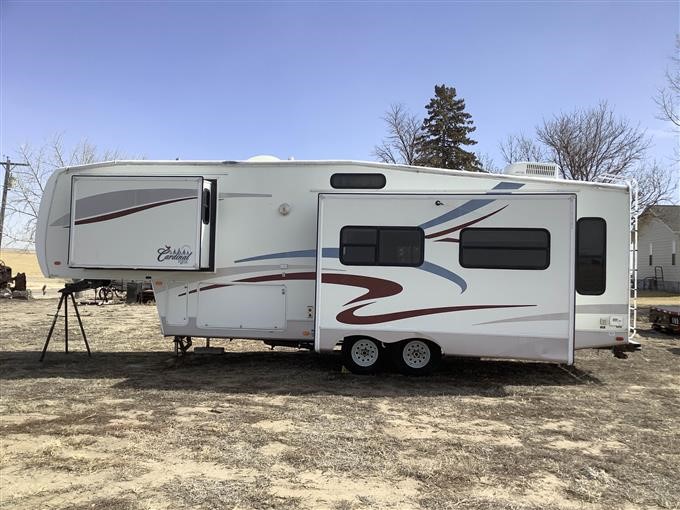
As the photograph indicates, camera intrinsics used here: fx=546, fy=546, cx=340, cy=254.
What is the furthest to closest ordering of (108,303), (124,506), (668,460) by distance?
(108,303) < (668,460) < (124,506)

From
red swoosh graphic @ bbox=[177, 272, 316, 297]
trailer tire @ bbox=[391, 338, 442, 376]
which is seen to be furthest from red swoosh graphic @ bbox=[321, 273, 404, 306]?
trailer tire @ bbox=[391, 338, 442, 376]

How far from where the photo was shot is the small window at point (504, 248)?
24.7 ft

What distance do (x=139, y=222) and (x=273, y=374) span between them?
3.09 meters

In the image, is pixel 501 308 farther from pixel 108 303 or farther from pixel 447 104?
pixel 447 104

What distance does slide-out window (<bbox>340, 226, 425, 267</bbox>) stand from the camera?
25.6 ft

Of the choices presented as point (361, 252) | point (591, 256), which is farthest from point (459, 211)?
point (591, 256)

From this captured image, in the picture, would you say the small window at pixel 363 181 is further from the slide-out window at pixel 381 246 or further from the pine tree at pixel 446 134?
the pine tree at pixel 446 134

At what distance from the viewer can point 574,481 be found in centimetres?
437

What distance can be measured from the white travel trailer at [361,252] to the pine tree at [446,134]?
90.9 feet

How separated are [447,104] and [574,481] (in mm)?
34566

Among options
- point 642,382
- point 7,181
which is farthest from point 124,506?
point 7,181

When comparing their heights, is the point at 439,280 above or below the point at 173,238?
below

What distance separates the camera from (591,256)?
7.77m

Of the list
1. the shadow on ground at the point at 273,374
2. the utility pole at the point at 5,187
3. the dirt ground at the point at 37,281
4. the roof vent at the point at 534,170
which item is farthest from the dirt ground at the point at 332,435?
the utility pole at the point at 5,187
